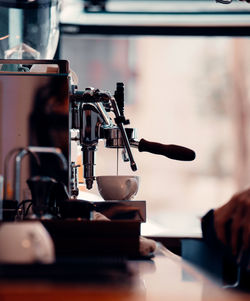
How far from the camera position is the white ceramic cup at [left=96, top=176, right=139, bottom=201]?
4.82ft

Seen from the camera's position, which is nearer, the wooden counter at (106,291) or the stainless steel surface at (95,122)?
the wooden counter at (106,291)

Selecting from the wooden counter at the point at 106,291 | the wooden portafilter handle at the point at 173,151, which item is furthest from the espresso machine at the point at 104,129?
the wooden counter at the point at 106,291

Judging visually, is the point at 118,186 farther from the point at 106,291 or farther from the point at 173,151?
the point at 106,291

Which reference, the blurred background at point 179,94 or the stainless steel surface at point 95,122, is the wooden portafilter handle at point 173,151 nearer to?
the stainless steel surface at point 95,122

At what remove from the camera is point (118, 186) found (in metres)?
1.47

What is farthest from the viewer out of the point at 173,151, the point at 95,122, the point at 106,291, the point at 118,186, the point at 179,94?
the point at 179,94

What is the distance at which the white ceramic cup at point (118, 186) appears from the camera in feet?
4.82

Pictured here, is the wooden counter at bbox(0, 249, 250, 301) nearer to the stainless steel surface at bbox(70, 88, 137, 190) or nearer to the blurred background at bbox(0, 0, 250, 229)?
the stainless steel surface at bbox(70, 88, 137, 190)

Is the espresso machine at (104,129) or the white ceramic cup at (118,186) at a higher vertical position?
the espresso machine at (104,129)

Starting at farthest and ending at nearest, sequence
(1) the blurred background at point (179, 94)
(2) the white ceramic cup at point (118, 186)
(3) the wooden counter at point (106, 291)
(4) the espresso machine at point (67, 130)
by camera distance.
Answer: (1) the blurred background at point (179, 94)
(2) the white ceramic cup at point (118, 186)
(4) the espresso machine at point (67, 130)
(3) the wooden counter at point (106, 291)

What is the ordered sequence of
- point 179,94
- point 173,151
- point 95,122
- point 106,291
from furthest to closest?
point 179,94 < point 95,122 < point 173,151 < point 106,291

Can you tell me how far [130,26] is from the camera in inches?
134

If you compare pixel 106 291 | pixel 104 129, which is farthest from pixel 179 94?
pixel 106 291

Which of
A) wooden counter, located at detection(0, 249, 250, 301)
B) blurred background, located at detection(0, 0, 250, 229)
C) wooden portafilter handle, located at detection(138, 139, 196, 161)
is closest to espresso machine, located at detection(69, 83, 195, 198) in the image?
Answer: wooden portafilter handle, located at detection(138, 139, 196, 161)
